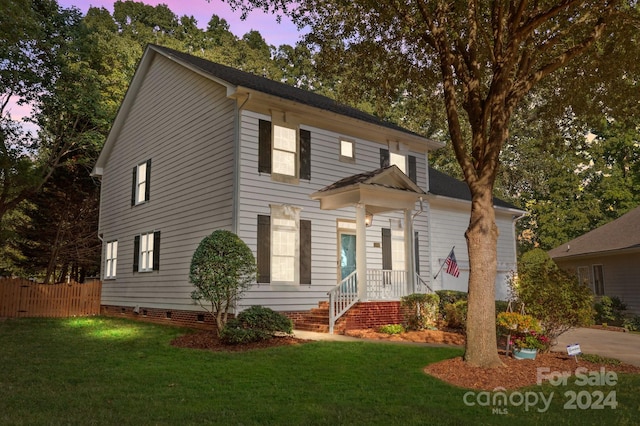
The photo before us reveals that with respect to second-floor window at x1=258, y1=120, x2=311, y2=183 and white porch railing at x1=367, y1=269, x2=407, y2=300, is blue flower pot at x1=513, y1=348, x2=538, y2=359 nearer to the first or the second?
white porch railing at x1=367, y1=269, x2=407, y2=300

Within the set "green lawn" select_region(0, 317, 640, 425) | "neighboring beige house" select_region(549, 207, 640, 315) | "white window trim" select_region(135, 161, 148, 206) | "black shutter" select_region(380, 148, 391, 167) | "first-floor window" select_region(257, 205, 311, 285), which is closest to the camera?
"green lawn" select_region(0, 317, 640, 425)

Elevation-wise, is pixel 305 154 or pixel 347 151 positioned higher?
pixel 347 151

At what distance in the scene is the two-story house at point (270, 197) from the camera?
13.3 meters

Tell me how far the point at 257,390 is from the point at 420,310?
318 inches

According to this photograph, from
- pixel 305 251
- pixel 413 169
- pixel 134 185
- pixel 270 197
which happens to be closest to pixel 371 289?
pixel 305 251

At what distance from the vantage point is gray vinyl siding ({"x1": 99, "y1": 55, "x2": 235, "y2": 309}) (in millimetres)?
13922

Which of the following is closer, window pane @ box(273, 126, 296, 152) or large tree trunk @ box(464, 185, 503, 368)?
large tree trunk @ box(464, 185, 503, 368)

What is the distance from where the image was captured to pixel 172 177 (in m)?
A: 16.1

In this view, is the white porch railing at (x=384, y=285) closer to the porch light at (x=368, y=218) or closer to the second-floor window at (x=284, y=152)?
the porch light at (x=368, y=218)

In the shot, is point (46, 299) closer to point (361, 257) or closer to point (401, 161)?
point (361, 257)

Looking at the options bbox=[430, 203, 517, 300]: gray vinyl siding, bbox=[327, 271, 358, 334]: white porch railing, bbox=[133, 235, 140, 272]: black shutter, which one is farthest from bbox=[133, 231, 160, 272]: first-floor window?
bbox=[430, 203, 517, 300]: gray vinyl siding

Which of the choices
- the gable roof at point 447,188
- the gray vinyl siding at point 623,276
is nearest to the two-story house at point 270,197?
the gable roof at point 447,188

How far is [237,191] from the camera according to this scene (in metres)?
12.9

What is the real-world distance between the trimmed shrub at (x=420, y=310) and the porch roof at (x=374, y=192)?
2713 millimetres
